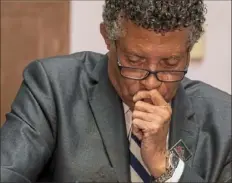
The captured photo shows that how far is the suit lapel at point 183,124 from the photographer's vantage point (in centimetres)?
147

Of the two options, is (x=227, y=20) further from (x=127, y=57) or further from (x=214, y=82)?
(x=127, y=57)

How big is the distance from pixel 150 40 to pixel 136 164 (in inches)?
14.3

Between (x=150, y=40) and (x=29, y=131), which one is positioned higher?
(x=150, y=40)

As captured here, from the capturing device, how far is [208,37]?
2.02 meters

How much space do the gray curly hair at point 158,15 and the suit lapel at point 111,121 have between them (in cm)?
18

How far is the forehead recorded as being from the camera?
1.28 meters

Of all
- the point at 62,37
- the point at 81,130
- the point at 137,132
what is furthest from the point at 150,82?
the point at 62,37

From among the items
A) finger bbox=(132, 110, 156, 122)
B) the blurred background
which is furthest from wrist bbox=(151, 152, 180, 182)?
the blurred background

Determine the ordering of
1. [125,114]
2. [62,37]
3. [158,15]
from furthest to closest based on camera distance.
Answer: [62,37] < [125,114] < [158,15]

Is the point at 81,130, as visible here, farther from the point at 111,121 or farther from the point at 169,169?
the point at 169,169

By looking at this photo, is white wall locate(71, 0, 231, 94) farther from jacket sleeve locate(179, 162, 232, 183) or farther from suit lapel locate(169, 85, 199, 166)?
jacket sleeve locate(179, 162, 232, 183)

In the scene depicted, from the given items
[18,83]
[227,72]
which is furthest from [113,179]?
[227,72]

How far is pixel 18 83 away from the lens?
1.94 meters

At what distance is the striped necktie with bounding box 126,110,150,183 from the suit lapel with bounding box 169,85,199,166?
10 centimetres
